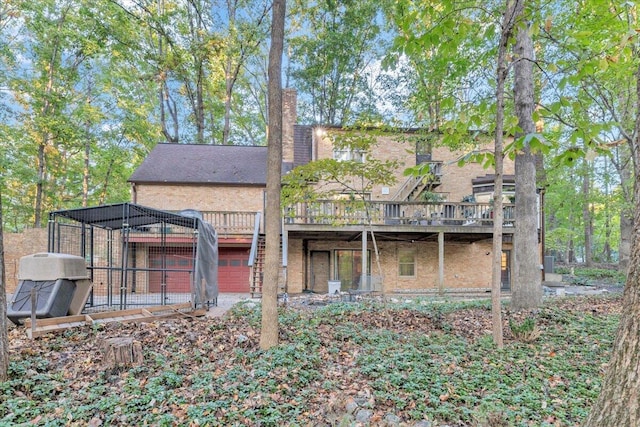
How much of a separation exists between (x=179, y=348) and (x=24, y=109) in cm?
1942

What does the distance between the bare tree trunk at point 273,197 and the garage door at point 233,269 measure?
10475 mm

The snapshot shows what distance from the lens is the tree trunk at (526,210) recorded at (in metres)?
8.02

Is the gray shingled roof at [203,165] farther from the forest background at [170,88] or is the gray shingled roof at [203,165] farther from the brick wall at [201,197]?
the forest background at [170,88]

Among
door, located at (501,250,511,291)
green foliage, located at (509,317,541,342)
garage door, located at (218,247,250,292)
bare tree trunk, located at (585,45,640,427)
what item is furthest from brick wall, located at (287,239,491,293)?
bare tree trunk, located at (585,45,640,427)

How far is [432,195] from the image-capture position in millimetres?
13320

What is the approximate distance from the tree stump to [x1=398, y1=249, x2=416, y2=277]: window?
Answer: 1180 centimetres

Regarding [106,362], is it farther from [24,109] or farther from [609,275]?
[609,275]

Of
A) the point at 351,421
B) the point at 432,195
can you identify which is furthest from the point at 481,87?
the point at 351,421

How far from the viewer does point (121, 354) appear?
440 centimetres

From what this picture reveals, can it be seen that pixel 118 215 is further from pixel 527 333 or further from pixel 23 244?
pixel 527 333

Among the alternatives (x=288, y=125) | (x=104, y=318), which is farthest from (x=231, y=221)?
(x=104, y=318)

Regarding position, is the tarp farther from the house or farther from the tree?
the tree

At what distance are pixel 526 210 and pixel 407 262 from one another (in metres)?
7.08

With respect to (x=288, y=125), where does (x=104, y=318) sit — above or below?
below
